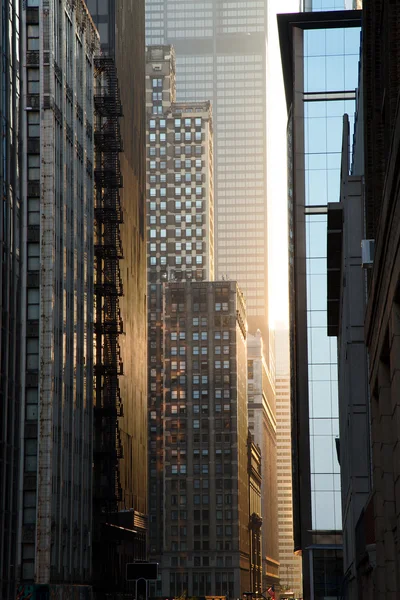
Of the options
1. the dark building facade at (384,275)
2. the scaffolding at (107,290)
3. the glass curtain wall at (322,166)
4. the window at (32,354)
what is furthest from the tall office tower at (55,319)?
the dark building facade at (384,275)

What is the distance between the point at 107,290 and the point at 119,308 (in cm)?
492

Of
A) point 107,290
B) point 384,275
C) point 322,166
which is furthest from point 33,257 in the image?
point 384,275

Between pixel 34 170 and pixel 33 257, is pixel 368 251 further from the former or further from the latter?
pixel 34 170

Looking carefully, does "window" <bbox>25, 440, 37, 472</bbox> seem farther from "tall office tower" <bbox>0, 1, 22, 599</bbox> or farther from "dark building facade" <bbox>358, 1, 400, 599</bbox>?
"dark building facade" <bbox>358, 1, 400, 599</bbox>

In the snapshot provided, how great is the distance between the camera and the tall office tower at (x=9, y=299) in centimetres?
7138

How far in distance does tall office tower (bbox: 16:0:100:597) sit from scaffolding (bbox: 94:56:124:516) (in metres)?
7.02

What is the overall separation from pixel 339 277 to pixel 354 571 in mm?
18400

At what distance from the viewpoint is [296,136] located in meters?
94.9

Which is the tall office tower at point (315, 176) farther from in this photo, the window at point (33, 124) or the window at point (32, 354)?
the window at point (32, 354)

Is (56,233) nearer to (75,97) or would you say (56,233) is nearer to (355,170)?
(75,97)

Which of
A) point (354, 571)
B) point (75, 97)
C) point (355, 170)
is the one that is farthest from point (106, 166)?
point (354, 571)

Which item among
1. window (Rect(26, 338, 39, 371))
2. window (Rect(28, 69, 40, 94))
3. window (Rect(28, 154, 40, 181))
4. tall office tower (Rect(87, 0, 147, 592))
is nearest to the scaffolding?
tall office tower (Rect(87, 0, 147, 592))

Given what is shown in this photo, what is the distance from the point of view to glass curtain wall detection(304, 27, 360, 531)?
299 ft

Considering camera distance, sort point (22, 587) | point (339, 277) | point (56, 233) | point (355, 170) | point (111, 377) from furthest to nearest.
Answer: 1. point (111, 377)
2. point (56, 233)
3. point (22, 587)
4. point (339, 277)
5. point (355, 170)
